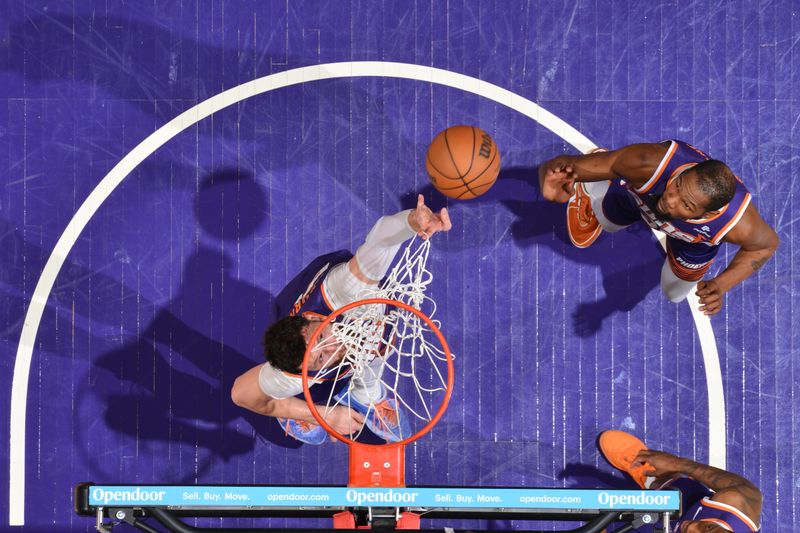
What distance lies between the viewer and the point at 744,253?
15.7ft

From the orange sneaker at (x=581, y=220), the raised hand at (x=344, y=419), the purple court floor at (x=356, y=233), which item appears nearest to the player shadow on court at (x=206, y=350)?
the purple court floor at (x=356, y=233)

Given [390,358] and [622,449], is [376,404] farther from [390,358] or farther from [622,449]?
[622,449]

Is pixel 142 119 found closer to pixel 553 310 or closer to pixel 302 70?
pixel 302 70

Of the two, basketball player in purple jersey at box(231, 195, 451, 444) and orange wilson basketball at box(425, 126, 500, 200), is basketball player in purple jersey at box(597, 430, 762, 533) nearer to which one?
basketball player in purple jersey at box(231, 195, 451, 444)

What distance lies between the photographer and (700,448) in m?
5.39

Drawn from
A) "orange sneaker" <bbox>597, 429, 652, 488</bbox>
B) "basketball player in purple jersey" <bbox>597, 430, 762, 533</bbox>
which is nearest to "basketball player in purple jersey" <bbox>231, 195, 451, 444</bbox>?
"orange sneaker" <bbox>597, 429, 652, 488</bbox>

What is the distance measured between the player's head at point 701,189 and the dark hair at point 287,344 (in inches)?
90.2

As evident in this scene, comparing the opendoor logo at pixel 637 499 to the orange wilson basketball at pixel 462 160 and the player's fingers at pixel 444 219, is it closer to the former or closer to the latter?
the player's fingers at pixel 444 219

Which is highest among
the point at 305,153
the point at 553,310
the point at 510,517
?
the point at 305,153

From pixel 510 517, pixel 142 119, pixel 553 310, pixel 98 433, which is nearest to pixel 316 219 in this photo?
pixel 142 119

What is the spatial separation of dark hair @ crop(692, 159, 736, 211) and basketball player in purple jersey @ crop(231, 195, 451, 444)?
1465 millimetres

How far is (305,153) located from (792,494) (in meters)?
4.41

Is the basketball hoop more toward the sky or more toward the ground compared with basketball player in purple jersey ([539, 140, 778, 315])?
more toward the ground

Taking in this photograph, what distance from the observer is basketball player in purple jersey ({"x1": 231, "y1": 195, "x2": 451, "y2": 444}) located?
13.8 ft
